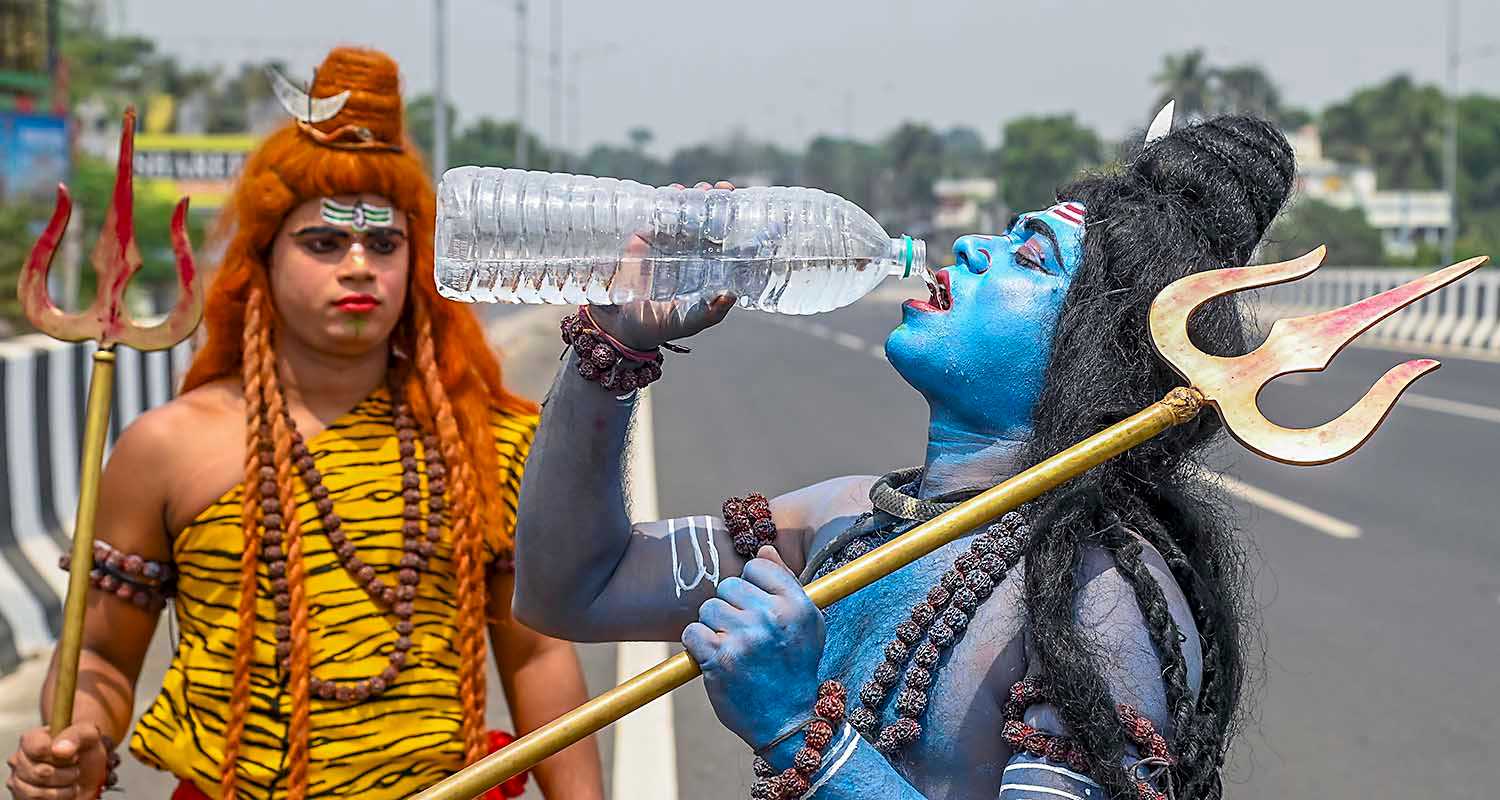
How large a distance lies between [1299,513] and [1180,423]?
852cm

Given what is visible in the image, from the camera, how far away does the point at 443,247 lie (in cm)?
240

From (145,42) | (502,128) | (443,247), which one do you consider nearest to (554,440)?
(443,247)

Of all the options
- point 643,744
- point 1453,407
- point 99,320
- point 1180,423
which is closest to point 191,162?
point 1453,407

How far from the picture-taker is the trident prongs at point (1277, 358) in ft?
6.38

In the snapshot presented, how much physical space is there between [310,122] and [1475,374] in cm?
1844

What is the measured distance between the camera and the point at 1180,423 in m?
1.97

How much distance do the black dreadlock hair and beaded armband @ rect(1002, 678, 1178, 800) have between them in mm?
14

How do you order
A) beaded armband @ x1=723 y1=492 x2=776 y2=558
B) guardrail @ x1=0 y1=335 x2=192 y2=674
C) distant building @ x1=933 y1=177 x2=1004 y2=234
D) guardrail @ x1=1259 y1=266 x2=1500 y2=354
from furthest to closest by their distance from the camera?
distant building @ x1=933 y1=177 x2=1004 y2=234 → guardrail @ x1=1259 y1=266 x2=1500 y2=354 → guardrail @ x1=0 y1=335 x2=192 y2=674 → beaded armband @ x1=723 y1=492 x2=776 y2=558

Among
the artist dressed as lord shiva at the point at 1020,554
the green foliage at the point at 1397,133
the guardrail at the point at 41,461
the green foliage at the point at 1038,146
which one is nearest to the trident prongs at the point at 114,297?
the artist dressed as lord shiva at the point at 1020,554

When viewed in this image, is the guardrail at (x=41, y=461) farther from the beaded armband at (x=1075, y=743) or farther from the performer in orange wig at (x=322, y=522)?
the beaded armband at (x=1075, y=743)

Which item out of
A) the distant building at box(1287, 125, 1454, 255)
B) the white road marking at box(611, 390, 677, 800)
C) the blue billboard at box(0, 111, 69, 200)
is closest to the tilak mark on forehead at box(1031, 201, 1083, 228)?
the white road marking at box(611, 390, 677, 800)

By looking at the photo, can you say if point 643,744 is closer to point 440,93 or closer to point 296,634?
point 296,634

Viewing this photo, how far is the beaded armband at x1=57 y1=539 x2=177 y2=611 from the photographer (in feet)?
9.41

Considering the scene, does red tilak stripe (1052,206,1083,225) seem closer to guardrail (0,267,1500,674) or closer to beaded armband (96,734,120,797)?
beaded armband (96,734,120,797)
